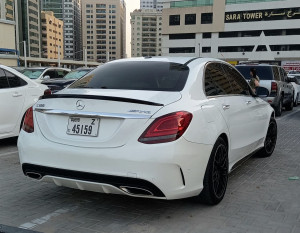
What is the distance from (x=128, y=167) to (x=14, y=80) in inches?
187

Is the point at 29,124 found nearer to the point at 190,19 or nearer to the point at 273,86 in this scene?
the point at 273,86

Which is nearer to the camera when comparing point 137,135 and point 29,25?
point 137,135

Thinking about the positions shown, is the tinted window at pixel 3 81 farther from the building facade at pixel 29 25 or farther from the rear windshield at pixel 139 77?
the building facade at pixel 29 25

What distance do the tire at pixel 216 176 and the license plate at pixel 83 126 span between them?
1.18m

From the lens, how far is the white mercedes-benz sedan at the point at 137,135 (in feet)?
10.2

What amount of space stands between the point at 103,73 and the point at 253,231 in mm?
2371

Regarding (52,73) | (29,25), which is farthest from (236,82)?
(29,25)

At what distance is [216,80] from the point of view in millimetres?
4301

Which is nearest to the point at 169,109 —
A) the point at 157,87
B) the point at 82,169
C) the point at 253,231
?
the point at 157,87

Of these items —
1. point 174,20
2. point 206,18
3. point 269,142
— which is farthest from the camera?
point 174,20

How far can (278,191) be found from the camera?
443 cm

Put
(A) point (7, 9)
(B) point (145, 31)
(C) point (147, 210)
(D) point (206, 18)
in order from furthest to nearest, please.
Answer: (B) point (145, 31), (A) point (7, 9), (D) point (206, 18), (C) point (147, 210)

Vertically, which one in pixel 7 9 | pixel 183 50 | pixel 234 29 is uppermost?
pixel 7 9

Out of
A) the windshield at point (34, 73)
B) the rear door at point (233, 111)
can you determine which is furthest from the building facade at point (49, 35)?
the rear door at point (233, 111)
